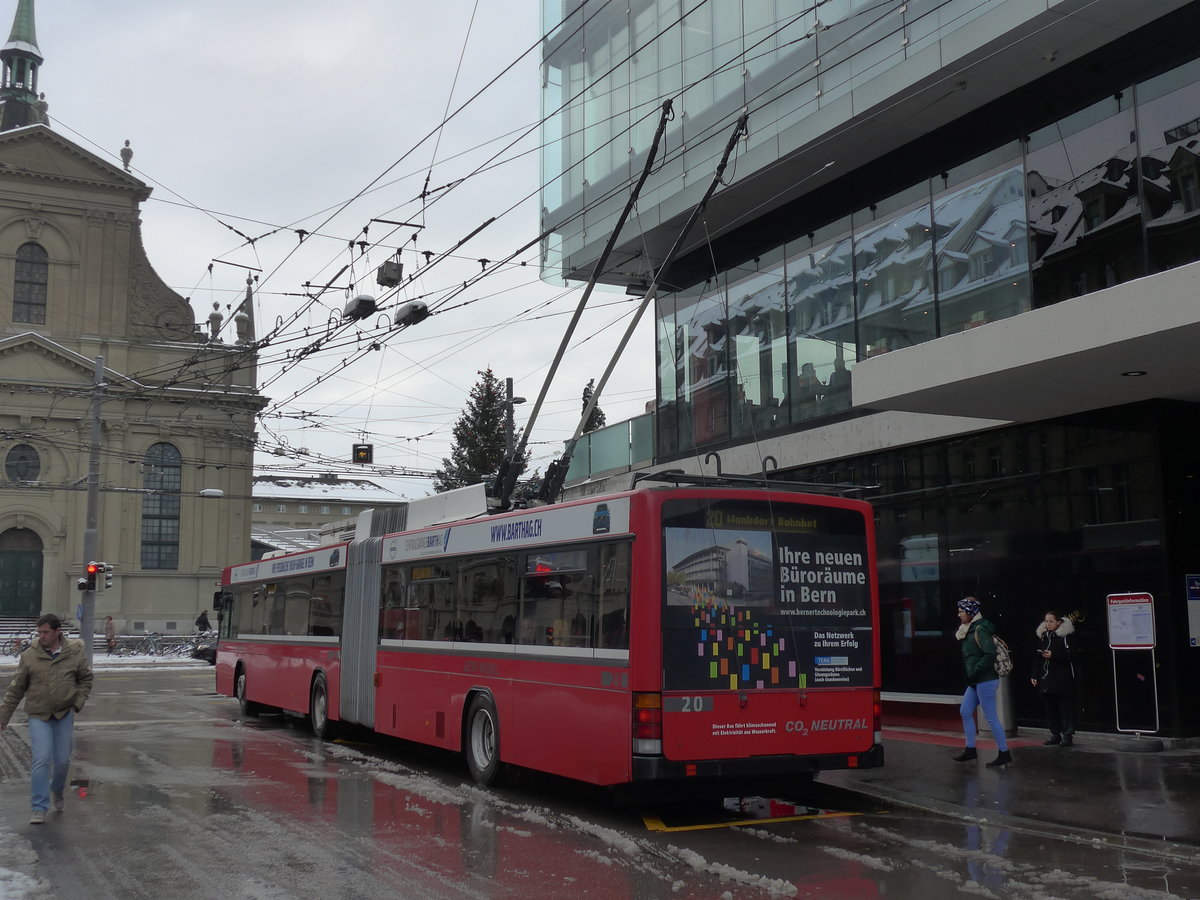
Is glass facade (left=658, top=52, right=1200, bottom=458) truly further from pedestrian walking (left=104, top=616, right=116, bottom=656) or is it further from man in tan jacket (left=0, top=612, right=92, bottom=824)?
pedestrian walking (left=104, top=616, right=116, bottom=656)

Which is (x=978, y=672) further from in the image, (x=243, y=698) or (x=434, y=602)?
(x=243, y=698)

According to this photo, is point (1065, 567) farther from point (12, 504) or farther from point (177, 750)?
point (12, 504)

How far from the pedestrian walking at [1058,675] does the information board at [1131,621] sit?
48 centimetres

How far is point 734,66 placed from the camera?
62.1 ft

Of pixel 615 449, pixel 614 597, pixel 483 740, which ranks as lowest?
pixel 483 740

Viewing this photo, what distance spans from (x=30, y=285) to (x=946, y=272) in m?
50.2

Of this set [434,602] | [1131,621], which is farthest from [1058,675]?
[434,602]

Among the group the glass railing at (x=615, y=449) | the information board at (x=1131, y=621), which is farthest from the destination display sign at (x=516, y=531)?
the glass railing at (x=615, y=449)

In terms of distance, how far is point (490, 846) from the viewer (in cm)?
892

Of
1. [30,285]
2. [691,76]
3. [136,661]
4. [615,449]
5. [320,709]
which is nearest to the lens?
[320,709]

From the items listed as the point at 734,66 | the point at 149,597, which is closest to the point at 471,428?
the point at 149,597

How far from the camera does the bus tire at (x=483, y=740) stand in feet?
39.1

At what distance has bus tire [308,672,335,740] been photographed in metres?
17.4

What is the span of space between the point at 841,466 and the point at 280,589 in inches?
370
